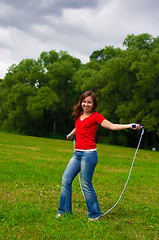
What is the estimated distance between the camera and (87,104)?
15.4 ft

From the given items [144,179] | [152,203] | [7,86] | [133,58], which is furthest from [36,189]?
[7,86]

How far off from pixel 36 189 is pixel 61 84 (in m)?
37.1

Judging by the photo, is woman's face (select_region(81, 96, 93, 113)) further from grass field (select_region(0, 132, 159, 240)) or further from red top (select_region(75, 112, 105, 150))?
grass field (select_region(0, 132, 159, 240))

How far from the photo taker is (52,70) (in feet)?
135

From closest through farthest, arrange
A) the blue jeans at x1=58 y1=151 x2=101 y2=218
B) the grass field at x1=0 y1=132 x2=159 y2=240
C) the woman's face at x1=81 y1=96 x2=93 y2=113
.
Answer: the grass field at x1=0 y1=132 x2=159 y2=240, the blue jeans at x1=58 y1=151 x2=101 y2=218, the woman's face at x1=81 y1=96 x2=93 y2=113

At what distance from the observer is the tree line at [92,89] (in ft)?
96.7

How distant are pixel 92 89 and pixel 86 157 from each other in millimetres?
30977

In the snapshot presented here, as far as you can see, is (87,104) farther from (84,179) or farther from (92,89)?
(92,89)

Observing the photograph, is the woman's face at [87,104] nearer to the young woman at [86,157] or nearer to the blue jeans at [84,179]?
the young woman at [86,157]

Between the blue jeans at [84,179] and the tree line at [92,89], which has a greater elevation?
the tree line at [92,89]

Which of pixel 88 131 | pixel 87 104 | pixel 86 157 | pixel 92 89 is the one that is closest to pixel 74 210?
pixel 86 157

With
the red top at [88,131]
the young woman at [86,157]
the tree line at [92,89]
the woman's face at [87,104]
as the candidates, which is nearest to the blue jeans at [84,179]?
the young woman at [86,157]

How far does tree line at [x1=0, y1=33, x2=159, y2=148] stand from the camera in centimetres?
2947

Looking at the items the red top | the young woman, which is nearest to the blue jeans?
the young woman
